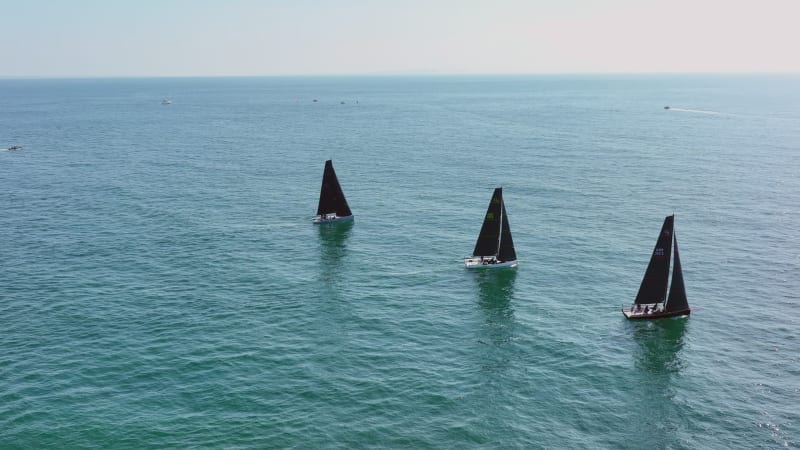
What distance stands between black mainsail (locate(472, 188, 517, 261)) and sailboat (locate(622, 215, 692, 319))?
20.0 meters

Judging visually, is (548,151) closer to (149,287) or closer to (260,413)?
(149,287)

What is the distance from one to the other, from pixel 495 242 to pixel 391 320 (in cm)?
2333

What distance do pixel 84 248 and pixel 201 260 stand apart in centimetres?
2017

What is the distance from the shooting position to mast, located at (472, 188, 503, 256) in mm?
85438

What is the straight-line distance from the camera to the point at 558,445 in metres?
48.1

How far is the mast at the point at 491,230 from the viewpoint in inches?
3364

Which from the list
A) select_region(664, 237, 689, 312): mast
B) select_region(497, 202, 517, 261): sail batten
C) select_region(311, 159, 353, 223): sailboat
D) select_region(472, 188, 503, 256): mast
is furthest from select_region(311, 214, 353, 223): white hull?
select_region(664, 237, 689, 312): mast

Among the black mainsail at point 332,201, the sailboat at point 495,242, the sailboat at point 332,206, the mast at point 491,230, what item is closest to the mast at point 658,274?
the sailboat at point 495,242

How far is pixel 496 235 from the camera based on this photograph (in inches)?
3413

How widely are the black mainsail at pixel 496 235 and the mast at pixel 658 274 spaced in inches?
798

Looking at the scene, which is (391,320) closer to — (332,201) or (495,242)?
(495,242)

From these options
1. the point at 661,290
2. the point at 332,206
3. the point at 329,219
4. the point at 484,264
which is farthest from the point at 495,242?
the point at 332,206

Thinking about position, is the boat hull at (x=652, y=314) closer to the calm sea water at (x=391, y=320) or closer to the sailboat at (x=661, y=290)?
the sailboat at (x=661, y=290)

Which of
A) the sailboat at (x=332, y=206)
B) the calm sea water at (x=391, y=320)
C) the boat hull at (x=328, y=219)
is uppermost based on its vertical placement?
the sailboat at (x=332, y=206)
